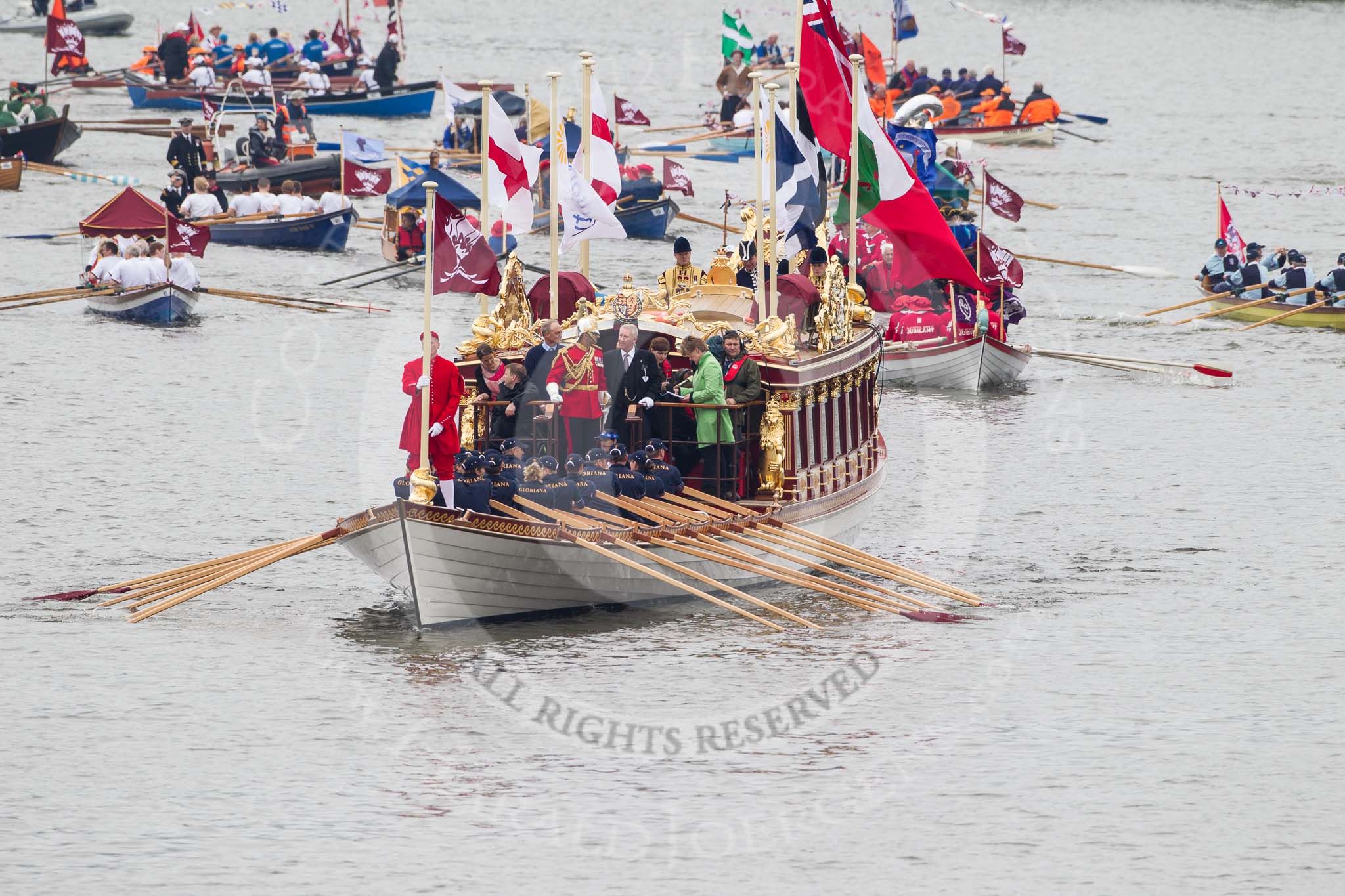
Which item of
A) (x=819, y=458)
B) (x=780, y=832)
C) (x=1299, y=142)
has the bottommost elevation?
(x=780, y=832)

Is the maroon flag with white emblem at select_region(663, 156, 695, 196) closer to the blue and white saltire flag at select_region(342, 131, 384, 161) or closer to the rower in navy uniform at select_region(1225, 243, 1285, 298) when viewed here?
the blue and white saltire flag at select_region(342, 131, 384, 161)

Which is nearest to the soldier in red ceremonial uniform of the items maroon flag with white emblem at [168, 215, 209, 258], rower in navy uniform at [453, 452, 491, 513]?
rower in navy uniform at [453, 452, 491, 513]

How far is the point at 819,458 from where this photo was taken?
26.9m

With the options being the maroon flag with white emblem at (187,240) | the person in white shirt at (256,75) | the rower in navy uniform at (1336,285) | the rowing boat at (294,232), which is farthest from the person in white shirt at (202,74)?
the rower in navy uniform at (1336,285)

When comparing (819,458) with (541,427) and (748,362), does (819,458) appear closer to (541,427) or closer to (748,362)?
(748,362)

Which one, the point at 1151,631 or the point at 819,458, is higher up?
the point at 819,458

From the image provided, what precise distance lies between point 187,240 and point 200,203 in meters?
9.18

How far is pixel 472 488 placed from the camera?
22562mm

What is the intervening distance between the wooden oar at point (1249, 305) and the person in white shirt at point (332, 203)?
21726 millimetres

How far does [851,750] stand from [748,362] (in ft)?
19.5

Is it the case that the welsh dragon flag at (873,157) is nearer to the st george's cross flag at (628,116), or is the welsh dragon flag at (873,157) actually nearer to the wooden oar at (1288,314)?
the wooden oar at (1288,314)

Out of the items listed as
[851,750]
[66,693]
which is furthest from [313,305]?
[851,750]

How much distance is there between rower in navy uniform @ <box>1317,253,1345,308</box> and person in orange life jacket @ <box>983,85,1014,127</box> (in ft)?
A: 103

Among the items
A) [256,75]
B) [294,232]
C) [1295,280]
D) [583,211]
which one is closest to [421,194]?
[294,232]
